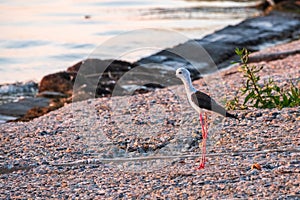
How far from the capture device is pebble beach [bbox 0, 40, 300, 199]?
768 cm

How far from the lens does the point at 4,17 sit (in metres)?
29.4

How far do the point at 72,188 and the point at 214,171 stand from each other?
1630 mm

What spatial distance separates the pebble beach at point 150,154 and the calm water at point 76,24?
8.62 m

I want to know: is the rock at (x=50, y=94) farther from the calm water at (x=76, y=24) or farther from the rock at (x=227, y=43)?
the rock at (x=227, y=43)

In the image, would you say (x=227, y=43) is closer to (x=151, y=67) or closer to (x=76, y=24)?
(x=151, y=67)

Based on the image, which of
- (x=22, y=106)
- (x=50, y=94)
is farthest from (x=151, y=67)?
(x=22, y=106)

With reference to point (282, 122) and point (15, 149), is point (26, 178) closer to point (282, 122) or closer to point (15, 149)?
point (15, 149)

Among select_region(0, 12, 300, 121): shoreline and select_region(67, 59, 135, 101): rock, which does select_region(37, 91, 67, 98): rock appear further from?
select_region(67, 59, 135, 101): rock

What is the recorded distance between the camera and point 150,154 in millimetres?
9242

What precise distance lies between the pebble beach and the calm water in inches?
340

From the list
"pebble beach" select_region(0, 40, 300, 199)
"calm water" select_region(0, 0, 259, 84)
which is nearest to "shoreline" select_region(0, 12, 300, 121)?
"calm water" select_region(0, 0, 259, 84)

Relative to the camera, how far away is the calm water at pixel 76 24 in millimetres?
21816

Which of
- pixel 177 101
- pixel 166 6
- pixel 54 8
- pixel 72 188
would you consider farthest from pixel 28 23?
pixel 72 188

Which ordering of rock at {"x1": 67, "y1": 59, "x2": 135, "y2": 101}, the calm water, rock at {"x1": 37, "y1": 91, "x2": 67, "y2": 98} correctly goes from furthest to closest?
the calm water → rock at {"x1": 37, "y1": 91, "x2": 67, "y2": 98} → rock at {"x1": 67, "y1": 59, "x2": 135, "y2": 101}
